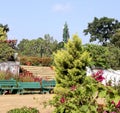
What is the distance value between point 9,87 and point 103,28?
193 feet

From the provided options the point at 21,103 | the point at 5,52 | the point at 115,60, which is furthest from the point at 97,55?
the point at 21,103

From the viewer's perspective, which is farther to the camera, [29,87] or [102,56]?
[102,56]

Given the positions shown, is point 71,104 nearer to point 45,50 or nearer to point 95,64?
point 95,64

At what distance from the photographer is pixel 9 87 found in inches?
938

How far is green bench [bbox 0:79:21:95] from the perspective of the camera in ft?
76.9

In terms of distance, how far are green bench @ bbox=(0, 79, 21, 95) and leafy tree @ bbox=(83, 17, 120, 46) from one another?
56.8m

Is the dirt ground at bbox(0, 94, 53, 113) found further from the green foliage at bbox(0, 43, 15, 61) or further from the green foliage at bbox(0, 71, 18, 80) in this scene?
the green foliage at bbox(0, 43, 15, 61)

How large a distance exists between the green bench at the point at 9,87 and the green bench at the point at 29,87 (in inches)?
10.0

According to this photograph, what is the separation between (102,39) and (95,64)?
160 ft

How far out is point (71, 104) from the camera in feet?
30.6

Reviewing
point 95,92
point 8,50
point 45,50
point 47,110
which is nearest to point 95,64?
point 8,50

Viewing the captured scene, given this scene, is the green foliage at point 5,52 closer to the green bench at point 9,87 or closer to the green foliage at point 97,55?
the green foliage at point 97,55

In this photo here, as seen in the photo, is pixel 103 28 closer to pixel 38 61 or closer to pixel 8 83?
pixel 38 61

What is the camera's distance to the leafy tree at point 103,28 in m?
80.1
